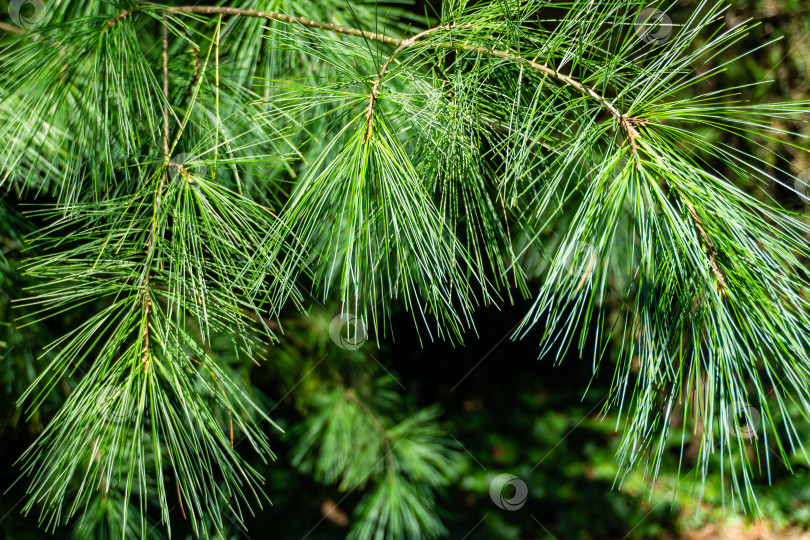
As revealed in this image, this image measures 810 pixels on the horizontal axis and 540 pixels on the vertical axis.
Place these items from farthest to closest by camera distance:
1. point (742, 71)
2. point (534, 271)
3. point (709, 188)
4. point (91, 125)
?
point (742, 71) → point (534, 271) → point (91, 125) → point (709, 188)

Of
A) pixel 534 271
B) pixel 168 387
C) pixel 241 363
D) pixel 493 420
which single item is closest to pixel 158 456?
pixel 168 387

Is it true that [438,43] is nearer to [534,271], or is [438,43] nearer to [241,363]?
[241,363]

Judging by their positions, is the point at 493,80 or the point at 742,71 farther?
the point at 742,71

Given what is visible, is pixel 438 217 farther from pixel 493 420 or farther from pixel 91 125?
pixel 493 420

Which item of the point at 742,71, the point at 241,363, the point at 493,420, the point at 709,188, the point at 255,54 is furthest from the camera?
the point at 493,420

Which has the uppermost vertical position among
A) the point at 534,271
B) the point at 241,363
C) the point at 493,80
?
the point at 493,80

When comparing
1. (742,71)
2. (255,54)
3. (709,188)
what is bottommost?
(742,71)


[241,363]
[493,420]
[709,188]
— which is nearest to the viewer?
[709,188]

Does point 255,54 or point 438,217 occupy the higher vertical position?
point 255,54

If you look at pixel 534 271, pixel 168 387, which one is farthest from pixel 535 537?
pixel 168 387
